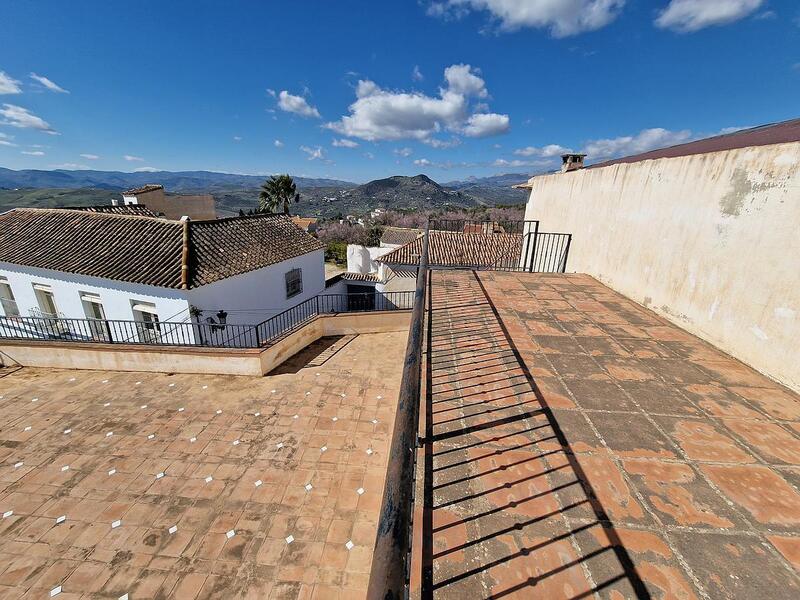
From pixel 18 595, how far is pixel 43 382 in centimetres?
661

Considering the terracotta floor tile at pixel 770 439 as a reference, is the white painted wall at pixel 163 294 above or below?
below

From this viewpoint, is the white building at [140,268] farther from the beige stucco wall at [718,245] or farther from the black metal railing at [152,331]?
the beige stucco wall at [718,245]

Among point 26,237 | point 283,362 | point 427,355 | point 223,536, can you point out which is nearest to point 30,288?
point 26,237

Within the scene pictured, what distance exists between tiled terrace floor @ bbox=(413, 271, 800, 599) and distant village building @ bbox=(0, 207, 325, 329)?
33.2 ft

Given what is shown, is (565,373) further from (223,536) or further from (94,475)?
(94,475)

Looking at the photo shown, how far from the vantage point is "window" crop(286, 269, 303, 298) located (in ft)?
48.7

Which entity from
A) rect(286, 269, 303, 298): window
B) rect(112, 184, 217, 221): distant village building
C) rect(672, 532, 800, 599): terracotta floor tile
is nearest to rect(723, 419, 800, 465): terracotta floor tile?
rect(672, 532, 800, 599): terracotta floor tile

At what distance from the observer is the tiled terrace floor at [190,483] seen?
397cm

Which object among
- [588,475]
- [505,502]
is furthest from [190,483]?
[588,475]

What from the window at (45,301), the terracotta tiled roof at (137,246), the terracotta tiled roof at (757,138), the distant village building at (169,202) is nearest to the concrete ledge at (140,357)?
the terracotta tiled roof at (137,246)

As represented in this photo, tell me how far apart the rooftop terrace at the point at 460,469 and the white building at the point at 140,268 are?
3001 mm

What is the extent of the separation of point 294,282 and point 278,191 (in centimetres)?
2941

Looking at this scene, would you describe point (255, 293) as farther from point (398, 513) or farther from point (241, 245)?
point (398, 513)

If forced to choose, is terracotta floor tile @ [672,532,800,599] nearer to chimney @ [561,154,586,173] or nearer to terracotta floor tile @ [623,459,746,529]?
terracotta floor tile @ [623,459,746,529]
